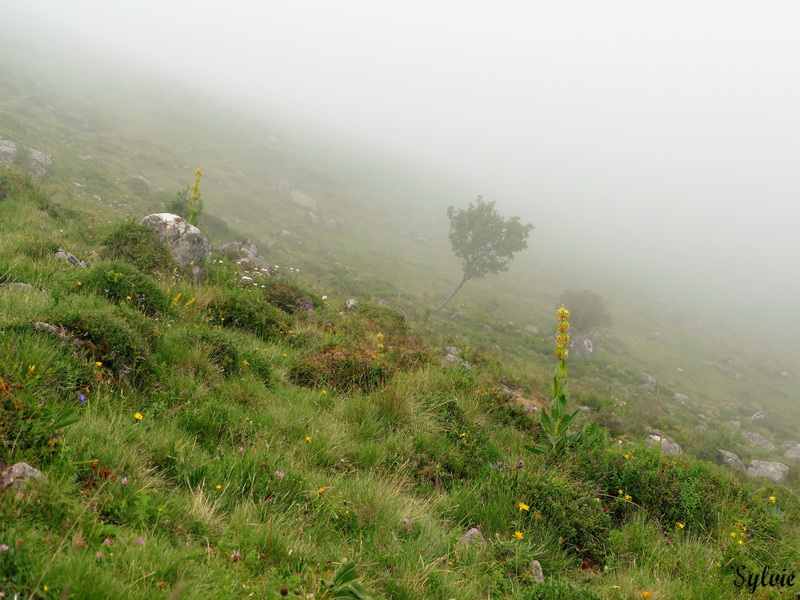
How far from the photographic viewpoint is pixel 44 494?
7.43 ft

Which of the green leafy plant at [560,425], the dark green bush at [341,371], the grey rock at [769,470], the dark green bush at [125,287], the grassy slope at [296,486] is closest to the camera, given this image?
the grassy slope at [296,486]

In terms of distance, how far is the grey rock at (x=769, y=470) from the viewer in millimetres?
14844

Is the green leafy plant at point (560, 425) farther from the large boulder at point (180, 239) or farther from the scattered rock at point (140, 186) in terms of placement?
the scattered rock at point (140, 186)

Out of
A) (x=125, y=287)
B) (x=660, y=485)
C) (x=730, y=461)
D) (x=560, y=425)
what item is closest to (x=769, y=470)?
(x=730, y=461)

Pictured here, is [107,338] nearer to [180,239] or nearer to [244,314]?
[244,314]

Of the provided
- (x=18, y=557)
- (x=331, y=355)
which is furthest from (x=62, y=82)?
(x=18, y=557)

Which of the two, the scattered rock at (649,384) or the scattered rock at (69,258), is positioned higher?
the scattered rock at (69,258)

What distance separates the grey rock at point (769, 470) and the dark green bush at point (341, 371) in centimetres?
1532

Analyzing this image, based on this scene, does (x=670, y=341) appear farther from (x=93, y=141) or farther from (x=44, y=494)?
(x=93, y=141)

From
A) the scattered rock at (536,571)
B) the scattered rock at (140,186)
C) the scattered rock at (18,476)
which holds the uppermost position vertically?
the scattered rock at (18,476)

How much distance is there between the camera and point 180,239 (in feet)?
35.2

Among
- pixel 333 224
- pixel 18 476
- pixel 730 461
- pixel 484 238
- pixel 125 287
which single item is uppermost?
pixel 484 238

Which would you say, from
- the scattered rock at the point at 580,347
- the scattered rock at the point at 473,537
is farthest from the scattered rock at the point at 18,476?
the scattered rock at the point at 580,347

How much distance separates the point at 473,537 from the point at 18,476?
3.26 m
